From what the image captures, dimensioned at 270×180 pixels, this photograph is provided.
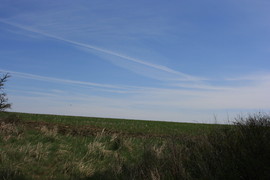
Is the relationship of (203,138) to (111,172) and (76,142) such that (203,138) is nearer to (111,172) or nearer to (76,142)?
(111,172)

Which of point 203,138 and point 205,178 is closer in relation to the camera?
point 205,178

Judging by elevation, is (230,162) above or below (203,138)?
below

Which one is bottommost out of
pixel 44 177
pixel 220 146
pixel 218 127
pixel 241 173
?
pixel 44 177

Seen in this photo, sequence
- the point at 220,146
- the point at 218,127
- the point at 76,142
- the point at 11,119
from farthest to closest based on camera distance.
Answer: the point at 11,119 < the point at 76,142 < the point at 218,127 < the point at 220,146

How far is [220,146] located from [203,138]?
3.16 feet

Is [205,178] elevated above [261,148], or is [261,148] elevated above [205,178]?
[261,148]

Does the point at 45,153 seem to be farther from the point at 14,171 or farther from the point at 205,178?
the point at 205,178

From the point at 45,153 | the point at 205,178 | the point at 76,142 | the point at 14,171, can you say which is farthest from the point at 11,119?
the point at 205,178

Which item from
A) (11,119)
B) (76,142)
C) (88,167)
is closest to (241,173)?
(88,167)

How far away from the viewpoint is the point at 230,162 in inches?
254

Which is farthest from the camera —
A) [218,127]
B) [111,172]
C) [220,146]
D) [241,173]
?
[218,127]

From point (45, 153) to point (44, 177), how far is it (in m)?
2.05

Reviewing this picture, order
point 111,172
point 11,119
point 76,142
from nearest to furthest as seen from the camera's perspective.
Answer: point 111,172, point 76,142, point 11,119

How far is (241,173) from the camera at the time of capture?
610 centimetres
